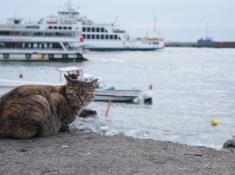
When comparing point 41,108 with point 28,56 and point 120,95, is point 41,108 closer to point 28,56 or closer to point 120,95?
point 120,95

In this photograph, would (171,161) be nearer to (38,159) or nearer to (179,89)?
(38,159)

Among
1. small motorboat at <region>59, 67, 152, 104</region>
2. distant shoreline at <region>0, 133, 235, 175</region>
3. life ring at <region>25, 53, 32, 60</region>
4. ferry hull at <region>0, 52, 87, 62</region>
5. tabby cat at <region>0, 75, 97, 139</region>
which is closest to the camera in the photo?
distant shoreline at <region>0, 133, 235, 175</region>

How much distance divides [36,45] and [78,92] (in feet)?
209

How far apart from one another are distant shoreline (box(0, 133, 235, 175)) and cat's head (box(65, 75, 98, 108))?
58cm

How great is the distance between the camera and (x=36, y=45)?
2758 inches

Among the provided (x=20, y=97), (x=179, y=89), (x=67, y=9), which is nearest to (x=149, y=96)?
(x=179, y=89)

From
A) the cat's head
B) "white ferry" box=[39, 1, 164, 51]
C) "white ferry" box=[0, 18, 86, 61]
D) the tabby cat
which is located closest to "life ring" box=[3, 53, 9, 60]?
"white ferry" box=[0, 18, 86, 61]

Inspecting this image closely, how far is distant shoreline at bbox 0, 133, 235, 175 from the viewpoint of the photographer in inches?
220

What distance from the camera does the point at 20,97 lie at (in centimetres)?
745

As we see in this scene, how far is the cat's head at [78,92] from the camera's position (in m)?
7.61

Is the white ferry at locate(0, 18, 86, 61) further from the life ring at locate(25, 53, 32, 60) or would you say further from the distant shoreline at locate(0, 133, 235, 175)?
the distant shoreline at locate(0, 133, 235, 175)

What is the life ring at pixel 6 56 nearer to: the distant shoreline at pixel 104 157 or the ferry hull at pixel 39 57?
the ferry hull at pixel 39 57

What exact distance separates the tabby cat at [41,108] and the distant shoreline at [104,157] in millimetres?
172

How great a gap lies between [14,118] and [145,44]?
12139 cm
